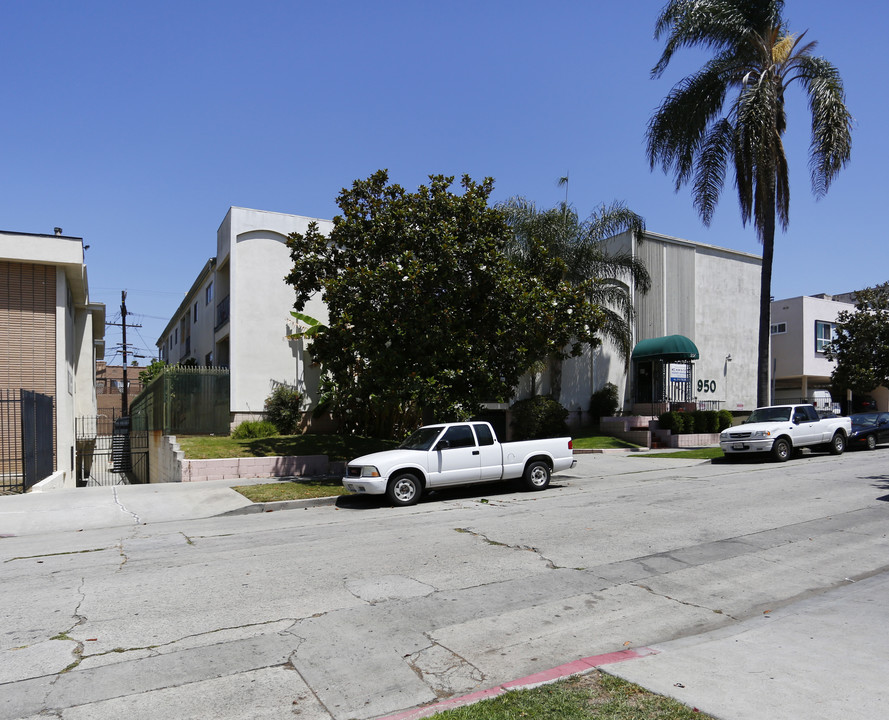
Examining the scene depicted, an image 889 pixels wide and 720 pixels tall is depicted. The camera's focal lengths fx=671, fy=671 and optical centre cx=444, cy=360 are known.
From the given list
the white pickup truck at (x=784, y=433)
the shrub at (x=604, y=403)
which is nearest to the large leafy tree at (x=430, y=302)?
the white pickup truck at (x=784, y=433)

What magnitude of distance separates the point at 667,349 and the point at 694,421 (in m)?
3.52

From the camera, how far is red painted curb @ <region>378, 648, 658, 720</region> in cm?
436

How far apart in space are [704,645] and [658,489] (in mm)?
9673

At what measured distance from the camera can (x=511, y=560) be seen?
8.30 m

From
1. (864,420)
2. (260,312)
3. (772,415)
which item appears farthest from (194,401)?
(864,420)

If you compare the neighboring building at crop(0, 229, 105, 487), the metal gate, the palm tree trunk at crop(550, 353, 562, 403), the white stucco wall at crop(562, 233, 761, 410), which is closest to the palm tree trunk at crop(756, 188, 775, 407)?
the palm tree trunk at crop(550, 353, 562, 403)

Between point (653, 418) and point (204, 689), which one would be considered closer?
point (204, 689)

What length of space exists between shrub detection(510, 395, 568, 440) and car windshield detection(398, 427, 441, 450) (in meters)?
13.1

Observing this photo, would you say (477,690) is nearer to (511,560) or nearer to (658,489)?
(511,560)

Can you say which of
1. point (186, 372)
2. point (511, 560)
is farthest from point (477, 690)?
point (186, 372)

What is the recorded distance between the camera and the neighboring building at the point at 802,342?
40.0 meters

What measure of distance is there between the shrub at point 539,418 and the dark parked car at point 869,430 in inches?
404

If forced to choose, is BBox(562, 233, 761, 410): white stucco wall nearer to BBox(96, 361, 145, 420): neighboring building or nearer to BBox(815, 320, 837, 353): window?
BBox(815, 320, 837, 353): window

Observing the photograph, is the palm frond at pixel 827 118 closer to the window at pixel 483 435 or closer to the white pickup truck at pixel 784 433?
the white pickup truck at pixel 784 433
